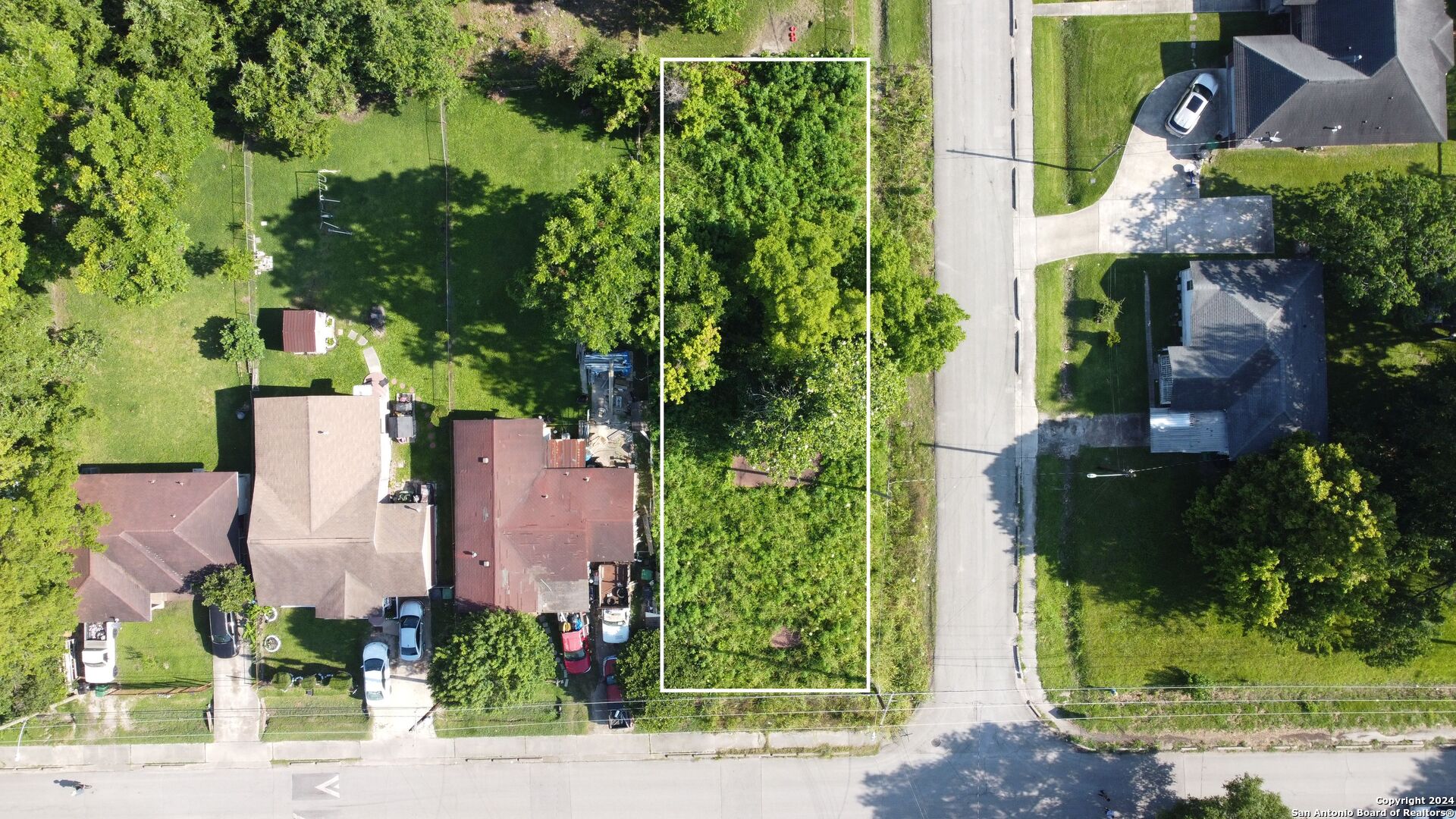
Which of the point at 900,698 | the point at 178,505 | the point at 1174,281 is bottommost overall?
the point at 900,698

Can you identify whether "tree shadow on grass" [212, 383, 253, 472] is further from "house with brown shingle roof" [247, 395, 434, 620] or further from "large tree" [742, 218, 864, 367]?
"large tree" [742, 218, 864, 367]

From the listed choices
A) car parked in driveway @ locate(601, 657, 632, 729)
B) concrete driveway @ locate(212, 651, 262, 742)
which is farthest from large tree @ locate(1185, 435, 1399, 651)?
concrete driveway @ locate(212, 651, 262, 742)

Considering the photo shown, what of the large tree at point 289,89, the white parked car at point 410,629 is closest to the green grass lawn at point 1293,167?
the large tree at point 289,89

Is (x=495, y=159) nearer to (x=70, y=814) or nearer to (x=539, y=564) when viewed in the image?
(x=539, y=564)

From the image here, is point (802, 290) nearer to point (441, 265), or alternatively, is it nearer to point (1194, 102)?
point (441, 265)

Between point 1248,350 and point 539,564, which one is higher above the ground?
point 1248,350

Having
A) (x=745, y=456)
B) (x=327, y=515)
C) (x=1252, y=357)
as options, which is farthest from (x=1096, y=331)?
(x=327, y=515)

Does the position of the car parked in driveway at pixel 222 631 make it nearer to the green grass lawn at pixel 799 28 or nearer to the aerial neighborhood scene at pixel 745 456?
the aerial neighborhood scene at pixel 745 456

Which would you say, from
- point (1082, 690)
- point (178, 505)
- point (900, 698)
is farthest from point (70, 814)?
point (1082, 690)
